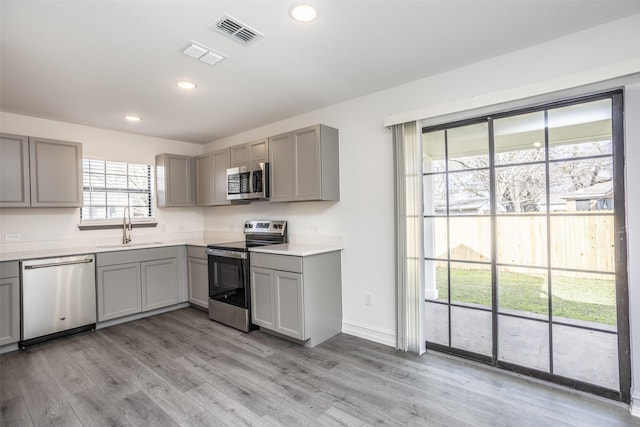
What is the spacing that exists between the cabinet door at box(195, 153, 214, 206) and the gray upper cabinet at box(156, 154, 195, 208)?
0.11 metres

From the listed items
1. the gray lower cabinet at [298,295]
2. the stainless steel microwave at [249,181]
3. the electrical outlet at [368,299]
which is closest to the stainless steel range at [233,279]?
the gray lower cabinet at [298,295]

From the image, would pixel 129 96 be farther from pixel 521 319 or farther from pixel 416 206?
pixel 521 319

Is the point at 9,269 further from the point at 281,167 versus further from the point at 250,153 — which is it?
the point at 281,167

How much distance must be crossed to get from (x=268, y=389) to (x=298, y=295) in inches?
33.8

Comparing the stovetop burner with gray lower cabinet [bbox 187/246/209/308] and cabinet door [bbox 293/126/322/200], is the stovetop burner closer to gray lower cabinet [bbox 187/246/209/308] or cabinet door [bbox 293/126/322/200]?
gray lower cabinet [bbox 187/246/209/308]

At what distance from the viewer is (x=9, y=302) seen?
3.04 metres

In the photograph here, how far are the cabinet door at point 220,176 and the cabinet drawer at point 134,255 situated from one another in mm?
885

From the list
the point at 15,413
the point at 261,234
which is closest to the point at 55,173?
the point at 261,234

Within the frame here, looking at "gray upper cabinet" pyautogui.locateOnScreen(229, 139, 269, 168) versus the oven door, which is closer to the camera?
the oven door

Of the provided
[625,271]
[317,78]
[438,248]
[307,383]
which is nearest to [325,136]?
[317,78]

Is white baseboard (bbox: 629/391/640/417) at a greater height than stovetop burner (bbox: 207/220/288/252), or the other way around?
→ stovetop burner (bbox: 207/220/288/252)

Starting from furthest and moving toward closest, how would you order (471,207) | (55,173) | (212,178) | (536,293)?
(212,178), (55,173), (471,207), (536,293)

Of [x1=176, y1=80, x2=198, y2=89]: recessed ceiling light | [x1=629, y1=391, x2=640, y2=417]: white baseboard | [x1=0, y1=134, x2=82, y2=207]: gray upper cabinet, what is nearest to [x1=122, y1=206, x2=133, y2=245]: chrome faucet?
[x1=0, y1=134, x2=82, y2=207]: gray upper cabinet

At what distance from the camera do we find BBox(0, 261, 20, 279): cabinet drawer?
118 inches
